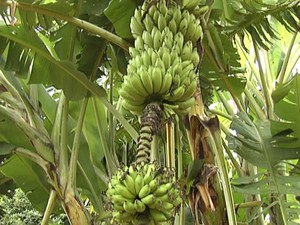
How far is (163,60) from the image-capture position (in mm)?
875

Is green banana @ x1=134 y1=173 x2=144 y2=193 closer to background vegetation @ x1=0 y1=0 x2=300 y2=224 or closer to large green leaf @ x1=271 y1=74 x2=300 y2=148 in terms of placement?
background vegetation @ x1=0 y1=0 x2=300 y2=224

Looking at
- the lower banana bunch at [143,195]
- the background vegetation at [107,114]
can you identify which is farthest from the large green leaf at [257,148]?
the lower banana bunch at [143,195]

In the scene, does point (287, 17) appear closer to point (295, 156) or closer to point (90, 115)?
point (295, 156)

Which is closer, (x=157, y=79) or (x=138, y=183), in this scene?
(x=138, y=183)

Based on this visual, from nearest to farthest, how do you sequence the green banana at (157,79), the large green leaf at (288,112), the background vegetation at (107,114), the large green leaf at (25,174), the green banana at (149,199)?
the green banana at (149,199) < the green banana at (157,79) < the background vegetation at (107,114) < the large green leaf at (288,112) < the large green leaf at (25,174)

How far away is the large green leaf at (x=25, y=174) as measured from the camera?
67.2 inches

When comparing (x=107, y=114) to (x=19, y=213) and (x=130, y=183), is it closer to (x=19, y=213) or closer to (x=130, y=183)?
(x=130, y=183)

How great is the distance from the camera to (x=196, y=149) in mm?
1079

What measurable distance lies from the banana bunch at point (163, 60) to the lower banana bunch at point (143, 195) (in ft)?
0.49

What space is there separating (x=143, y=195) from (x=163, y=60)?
27cm

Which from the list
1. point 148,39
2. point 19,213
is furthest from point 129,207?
point 19,213

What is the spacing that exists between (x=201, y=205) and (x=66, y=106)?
0.65 m

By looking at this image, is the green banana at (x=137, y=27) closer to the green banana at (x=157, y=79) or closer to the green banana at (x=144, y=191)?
the green banana at (x=157, y=79)

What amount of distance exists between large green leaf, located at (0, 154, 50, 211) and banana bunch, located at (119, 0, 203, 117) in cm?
88
